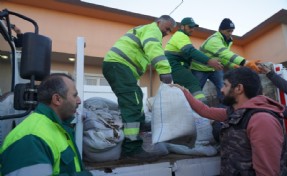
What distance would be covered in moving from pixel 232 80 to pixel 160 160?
932 millimetres

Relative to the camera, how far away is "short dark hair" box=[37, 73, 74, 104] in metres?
1.71

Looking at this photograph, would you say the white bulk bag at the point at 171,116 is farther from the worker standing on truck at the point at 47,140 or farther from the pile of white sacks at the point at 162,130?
the worker standing on truck at the point at 47,140

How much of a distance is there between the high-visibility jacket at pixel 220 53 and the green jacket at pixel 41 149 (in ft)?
8.62

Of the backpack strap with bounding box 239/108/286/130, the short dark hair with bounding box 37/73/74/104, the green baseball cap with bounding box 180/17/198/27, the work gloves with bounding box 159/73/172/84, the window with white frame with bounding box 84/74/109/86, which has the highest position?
the green baseball cap with bounding box 180/17/198/27

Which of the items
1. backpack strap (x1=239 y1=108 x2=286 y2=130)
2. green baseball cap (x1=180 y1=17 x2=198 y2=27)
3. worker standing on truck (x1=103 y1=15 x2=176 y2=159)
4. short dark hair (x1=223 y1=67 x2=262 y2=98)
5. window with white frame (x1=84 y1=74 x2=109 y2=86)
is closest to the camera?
backpack strap (x1=239 y1=108 x2=286 y2=130)

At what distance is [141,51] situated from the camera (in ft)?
9.84

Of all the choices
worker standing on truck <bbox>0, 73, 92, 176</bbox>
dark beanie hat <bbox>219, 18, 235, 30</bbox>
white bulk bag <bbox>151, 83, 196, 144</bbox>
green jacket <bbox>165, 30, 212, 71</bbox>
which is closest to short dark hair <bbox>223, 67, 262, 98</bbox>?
white bulk bag <bbox>151, 83, 196, 144</bbox>

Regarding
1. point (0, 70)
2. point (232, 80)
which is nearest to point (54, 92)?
point (0, 70)

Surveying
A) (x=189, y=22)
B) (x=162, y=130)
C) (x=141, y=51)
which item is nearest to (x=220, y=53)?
(x=189, y=22)

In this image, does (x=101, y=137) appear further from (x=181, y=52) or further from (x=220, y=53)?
(x=220, y=53)

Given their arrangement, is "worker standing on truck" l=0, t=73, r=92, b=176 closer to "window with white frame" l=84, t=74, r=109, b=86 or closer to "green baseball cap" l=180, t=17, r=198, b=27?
"green baseball cap" l=180, t=17, r=198, b=27

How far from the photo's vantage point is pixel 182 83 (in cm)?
353

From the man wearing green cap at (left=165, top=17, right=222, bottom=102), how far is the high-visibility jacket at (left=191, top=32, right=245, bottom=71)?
0.26m

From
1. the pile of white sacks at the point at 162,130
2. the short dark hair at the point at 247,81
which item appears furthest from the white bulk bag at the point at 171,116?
the short dark hair at the point at 247,81
